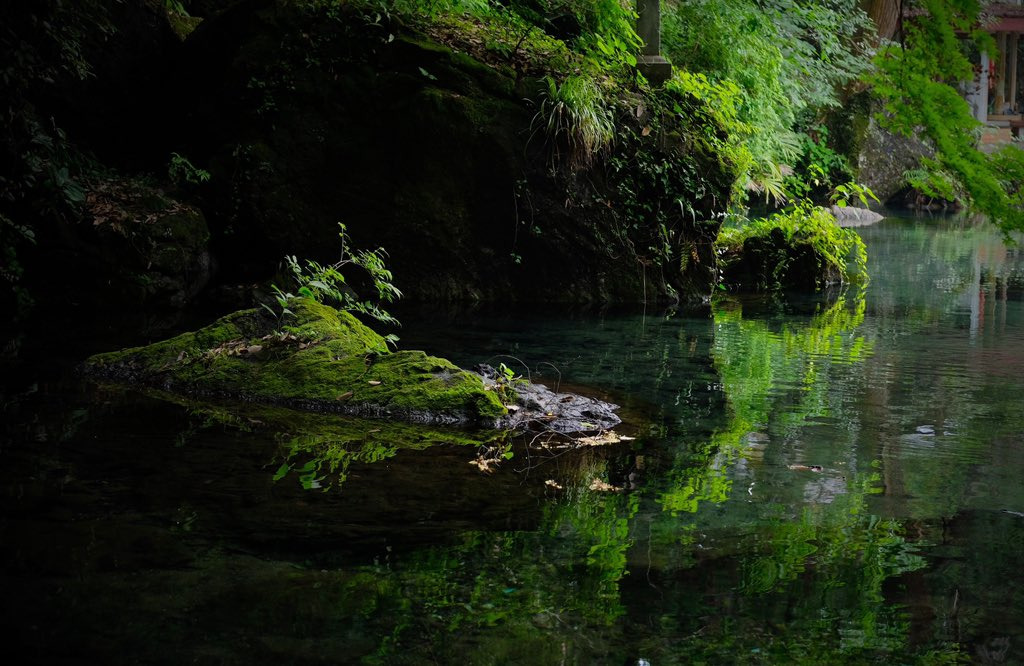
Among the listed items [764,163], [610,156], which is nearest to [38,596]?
[610,156]

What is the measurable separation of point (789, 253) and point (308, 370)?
865 cm

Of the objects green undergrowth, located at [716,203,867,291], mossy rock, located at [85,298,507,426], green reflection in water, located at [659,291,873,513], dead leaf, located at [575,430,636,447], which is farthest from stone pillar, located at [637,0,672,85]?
dead leaf, located at [575,430,636,447]

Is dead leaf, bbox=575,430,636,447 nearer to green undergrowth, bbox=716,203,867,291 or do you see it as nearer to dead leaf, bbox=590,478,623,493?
dead leaf, bbox=590,478,623,493

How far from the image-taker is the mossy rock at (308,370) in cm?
580

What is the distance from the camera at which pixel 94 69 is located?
1198cm

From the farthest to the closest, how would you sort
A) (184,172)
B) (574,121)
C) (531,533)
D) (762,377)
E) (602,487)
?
1. (184,172)
2. (574,121)
3. (762,377)
4. (602,487)
5. (531,533)

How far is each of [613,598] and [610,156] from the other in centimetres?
852

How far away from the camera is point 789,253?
42.8 feet

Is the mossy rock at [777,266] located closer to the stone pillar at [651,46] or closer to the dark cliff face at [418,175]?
the dark cliff face at [418,175]

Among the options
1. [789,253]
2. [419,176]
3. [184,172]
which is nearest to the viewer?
[419,176]

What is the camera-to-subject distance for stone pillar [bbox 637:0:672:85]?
11.8 metres

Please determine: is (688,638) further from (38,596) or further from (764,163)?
(764,163)

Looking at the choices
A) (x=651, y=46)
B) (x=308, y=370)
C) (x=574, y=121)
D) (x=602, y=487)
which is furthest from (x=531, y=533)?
(x=651, y=46)

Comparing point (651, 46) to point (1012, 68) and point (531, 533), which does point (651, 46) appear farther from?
point (1012, 68)
